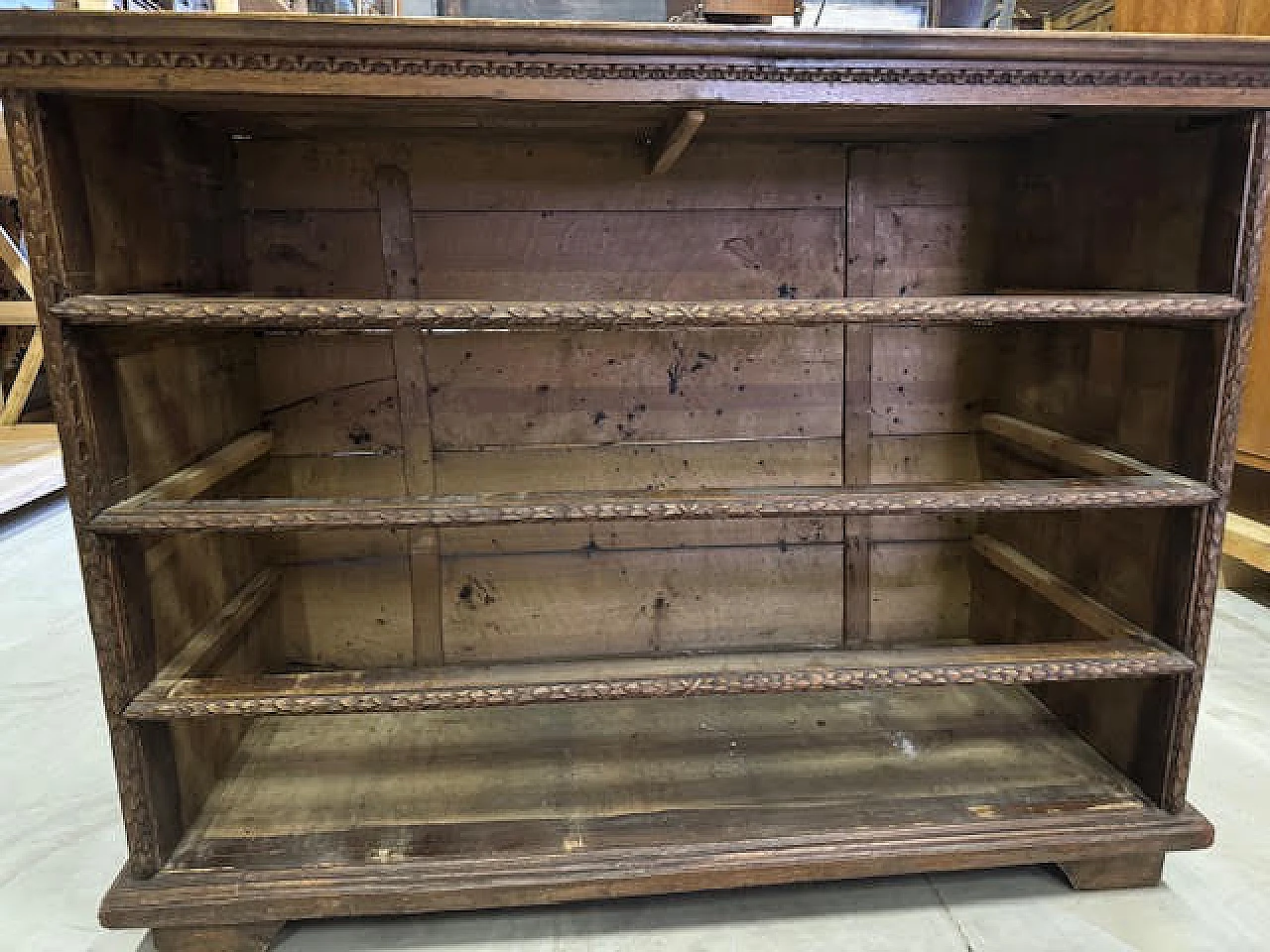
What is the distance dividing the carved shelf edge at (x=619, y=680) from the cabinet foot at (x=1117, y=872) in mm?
344

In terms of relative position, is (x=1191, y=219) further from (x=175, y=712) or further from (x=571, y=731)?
(x=175, y=712)

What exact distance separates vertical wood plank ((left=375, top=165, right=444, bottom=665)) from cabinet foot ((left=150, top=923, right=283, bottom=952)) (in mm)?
741

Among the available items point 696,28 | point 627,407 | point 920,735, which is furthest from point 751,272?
point 920,735

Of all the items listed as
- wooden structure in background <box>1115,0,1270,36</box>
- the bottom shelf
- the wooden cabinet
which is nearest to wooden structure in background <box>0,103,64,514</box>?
the wooden cabinet

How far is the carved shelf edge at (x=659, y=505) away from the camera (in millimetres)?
1405

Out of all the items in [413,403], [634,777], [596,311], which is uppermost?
[596,311]

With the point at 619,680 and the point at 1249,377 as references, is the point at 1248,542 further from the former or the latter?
the point at 619,680

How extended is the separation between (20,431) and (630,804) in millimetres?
4900

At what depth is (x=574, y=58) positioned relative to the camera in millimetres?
1297

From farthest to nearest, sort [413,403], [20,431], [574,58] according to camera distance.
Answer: [20,431] < [413,403] < [574,58]

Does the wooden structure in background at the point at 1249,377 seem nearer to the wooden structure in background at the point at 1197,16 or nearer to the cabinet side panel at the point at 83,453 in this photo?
the wooden structure in background at the point at 1197,16

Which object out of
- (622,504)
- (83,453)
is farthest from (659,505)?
(83,453)

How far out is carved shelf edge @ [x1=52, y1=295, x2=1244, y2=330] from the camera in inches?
51.3

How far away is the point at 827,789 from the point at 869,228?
1243mm
